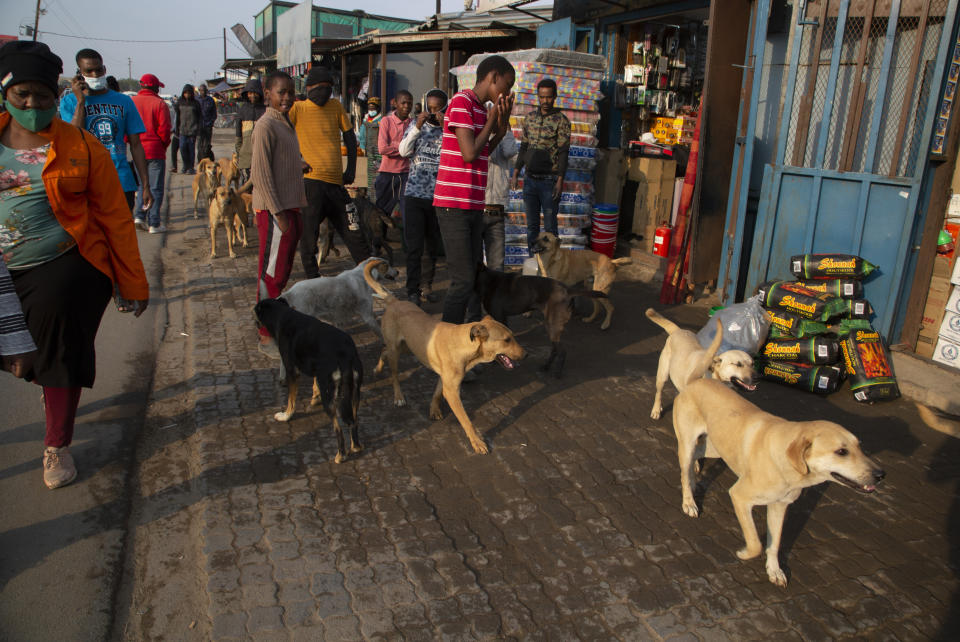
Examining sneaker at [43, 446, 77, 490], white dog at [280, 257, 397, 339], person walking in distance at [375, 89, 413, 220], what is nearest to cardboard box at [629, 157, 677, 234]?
person walking in distance at [375, 89, 413, 220]

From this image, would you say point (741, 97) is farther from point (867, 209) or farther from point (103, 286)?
point (103, 286)

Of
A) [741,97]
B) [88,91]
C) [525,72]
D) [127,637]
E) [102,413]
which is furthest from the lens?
[525,72]

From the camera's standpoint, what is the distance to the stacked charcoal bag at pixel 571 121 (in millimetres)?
8617

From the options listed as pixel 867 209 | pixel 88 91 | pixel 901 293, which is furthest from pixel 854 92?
pixel 88 91

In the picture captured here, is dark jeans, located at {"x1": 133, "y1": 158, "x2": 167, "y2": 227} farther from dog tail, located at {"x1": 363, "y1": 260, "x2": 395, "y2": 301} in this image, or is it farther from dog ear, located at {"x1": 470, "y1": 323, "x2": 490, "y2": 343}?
dog ear, located at {"x1": 470, "y1": 323, "x2": 490, "y2": 343}

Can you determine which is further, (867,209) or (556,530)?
(867,209)

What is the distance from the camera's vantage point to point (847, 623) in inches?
109

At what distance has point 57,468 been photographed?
3.55 metres

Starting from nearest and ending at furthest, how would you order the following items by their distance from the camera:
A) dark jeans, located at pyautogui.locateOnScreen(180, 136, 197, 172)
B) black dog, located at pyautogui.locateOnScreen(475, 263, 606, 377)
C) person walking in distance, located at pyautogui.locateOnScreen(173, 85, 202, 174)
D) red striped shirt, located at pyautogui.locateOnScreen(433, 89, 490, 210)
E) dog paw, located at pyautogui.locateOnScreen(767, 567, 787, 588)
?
dog paw, located at pyautogui.locateOnScreen(767, 567, 787, 588)
red striped shirt, located at pyautogui.locateOnScreen(433, 89, 490, 210)
black dog, located at pyautogui.locateOnScreen(475, 263, 606, 377)
person walking in distance, located at pyautogui.locateOnScreen(173, 85, 202, 174)
dark jeans, located at pyautogui.locateOnScreen(180, 136, 197, 172)

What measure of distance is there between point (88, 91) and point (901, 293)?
24.9 ft

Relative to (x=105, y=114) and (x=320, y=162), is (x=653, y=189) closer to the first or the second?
(x=320, y=162)

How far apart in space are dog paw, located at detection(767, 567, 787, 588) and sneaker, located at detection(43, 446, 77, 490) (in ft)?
12.4

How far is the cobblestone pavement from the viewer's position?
9.00 ft

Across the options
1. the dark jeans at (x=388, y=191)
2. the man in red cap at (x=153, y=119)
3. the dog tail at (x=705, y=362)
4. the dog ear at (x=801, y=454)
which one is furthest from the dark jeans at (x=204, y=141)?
the dog ear at (x=801, y=454)
